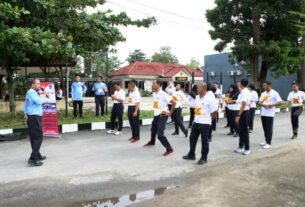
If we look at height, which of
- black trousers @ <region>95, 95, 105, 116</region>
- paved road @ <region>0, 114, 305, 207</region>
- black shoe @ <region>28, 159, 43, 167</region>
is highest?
black trousers @ <region>95, 95, 105, 116</region>

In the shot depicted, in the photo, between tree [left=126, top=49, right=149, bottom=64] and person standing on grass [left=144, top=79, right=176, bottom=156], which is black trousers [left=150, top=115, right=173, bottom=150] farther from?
tree [left=126, top=49, right=149, bottom=64]

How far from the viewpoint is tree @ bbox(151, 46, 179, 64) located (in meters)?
98.6

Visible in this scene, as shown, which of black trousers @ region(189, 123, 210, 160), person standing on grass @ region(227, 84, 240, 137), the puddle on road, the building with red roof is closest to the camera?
the puddle on road

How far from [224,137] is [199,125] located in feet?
13.2

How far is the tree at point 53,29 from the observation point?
12.3m

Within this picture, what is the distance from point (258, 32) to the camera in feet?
84.1

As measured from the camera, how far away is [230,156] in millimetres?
9047

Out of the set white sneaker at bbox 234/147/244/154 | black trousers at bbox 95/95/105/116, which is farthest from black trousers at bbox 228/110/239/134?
black trousers at bbox 95/95/105/116

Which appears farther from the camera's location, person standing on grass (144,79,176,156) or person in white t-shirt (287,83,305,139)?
person in white t-shirt (287,83,305,139)

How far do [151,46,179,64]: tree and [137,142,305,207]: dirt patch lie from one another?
90.0 metres

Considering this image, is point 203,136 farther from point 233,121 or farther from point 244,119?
point 233,121

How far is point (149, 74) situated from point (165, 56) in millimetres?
48366

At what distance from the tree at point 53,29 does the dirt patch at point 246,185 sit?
7458mm

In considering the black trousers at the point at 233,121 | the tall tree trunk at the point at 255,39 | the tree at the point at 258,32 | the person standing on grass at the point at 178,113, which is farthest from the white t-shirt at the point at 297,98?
the tall tree trunk at the point at 255,39
